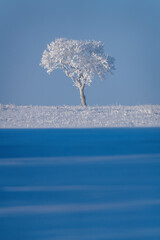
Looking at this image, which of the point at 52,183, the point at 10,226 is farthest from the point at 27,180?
the point at 10,226

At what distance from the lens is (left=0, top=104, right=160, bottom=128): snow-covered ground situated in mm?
28406

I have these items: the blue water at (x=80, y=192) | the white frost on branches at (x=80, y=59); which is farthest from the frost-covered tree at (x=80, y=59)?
the blue water at (x=80, y=192)

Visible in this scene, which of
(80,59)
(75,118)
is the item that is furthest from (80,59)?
(75,118)

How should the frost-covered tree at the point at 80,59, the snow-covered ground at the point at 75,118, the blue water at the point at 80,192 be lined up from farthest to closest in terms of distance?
the frost-covered tree at the point at 80,59
the snow-covered ground at the point at 75,118
the blue water at the point at 80,192

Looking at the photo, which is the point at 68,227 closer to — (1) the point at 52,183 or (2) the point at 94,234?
(2) the point at 94,234

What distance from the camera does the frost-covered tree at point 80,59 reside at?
1801 inches

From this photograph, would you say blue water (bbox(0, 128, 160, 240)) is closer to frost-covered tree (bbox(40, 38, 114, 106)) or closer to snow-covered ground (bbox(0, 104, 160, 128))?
snow-covered ground (bbox(0, 104, 160, 128))

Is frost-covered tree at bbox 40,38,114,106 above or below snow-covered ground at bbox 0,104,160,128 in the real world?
above

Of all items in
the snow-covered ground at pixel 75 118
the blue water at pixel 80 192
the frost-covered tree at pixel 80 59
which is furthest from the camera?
the frost-covered tree at pixel 80 59

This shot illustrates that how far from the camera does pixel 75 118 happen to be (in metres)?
31.1

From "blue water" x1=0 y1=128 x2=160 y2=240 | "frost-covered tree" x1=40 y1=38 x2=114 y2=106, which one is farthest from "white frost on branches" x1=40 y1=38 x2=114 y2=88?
"blue water" x1=0 y1=128 x2=160 y2=240

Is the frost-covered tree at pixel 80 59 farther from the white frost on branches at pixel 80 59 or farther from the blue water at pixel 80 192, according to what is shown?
the blue water at pixel 80 192

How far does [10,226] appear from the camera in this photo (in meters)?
6.89

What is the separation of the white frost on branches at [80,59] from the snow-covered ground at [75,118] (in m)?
11.2
